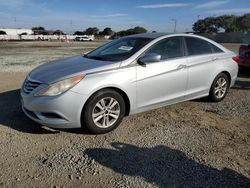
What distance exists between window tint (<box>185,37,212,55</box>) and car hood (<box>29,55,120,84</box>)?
181 cm

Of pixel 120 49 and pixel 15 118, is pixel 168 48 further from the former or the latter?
pixel 15 118

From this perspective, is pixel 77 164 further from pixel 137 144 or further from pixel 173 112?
pixel 173 112

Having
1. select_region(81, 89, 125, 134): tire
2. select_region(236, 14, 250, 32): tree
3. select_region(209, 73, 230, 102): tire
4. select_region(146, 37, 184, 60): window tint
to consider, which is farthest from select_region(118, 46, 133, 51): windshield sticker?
select_region(236, 14, 250, 32): tree

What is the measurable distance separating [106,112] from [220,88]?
3.02 metres

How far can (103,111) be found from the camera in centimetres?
467

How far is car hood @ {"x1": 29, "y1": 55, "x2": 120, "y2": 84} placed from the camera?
4559 mm

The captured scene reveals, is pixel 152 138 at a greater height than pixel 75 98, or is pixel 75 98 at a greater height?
pixel 75 98

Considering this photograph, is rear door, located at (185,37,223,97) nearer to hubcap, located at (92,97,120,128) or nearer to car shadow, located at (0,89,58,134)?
hubcap, located at (92,97,120,128)

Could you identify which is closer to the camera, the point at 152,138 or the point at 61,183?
the point at 61,183

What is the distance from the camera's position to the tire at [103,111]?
4508 millimetres

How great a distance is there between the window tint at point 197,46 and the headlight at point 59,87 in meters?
2.55

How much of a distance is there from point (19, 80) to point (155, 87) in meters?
5.54

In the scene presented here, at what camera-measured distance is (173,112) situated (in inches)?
229

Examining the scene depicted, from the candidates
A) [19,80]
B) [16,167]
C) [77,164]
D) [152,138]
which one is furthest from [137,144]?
[19,80]
